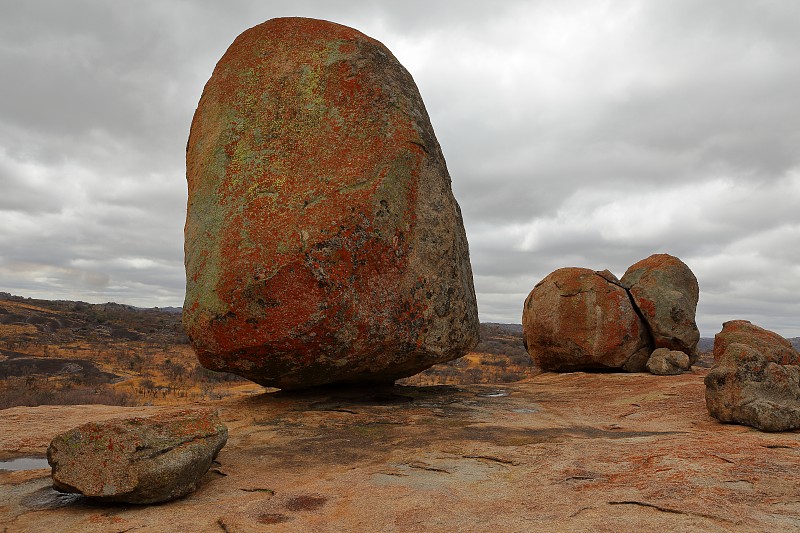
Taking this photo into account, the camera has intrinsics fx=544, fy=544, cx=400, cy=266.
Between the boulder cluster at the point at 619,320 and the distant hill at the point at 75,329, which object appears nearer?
the boulder cluster at the point at 619,320

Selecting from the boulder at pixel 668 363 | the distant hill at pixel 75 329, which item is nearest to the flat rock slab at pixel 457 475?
the boulder at pixel 668 363

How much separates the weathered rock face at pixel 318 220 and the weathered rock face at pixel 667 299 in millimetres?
7327

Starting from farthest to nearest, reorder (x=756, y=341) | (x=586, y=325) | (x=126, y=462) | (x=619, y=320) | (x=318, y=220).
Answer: (x=586, y=325)
(x=619, y=320)
(x=756, y=341)
(x=318, y=220)
(x=126, y=462)

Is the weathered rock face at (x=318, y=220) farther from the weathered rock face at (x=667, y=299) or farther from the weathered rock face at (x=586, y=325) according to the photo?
the weathered rock face at (x=667, y=299)

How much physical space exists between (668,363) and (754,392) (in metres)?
6.88

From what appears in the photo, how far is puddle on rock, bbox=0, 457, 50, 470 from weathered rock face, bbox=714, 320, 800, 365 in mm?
11541

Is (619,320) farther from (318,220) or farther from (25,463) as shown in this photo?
(25,463)

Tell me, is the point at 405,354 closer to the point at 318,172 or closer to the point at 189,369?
the point at 318,172

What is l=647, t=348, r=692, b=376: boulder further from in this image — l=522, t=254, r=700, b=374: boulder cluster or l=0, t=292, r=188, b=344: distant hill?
l=0, t=292, r=188, b=344: distant hill

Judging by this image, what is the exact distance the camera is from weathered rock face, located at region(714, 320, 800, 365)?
11211mm

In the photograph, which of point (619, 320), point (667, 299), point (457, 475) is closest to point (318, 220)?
point (457, 475)

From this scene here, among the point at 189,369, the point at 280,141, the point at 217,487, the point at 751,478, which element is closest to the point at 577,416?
the point at 751,478

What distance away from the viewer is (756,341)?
1142 centimetres

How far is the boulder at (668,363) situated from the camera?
524 inches
